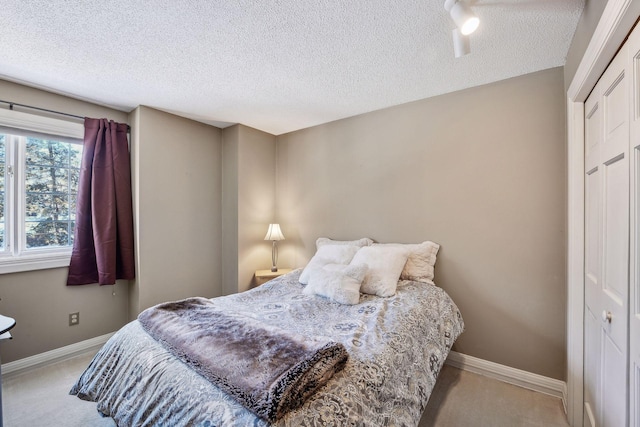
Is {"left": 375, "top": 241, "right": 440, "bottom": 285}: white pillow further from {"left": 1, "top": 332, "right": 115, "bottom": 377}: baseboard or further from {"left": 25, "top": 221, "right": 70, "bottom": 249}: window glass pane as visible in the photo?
{"left": 25, "top": 221, "right": 70, "bottom": 249}: window glass pane

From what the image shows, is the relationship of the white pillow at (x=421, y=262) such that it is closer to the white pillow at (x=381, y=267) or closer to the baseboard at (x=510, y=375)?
the white pillow at (x=381, y=267)

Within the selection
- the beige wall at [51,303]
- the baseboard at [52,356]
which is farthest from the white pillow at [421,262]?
the baseboard at [52,356]

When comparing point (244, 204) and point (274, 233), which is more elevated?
point (244, 204)

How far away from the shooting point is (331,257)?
260 centimetres

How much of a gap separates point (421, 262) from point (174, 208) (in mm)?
2566

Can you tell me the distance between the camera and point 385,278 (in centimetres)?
215

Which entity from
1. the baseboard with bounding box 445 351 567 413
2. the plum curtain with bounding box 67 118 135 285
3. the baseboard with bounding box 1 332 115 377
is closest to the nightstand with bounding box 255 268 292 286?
the plum curtain with bounding box 67 118 135 285

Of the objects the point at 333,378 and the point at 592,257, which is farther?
the point at 592,257

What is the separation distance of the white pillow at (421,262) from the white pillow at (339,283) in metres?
0.50

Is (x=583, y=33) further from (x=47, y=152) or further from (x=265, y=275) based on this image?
(x=47, y=152)

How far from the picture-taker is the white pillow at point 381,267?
6.95 ft

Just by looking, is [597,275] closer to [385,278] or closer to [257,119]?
[385,278]

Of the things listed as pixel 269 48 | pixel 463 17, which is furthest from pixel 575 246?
pixel 269 48

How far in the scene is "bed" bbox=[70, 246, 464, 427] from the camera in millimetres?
1001
